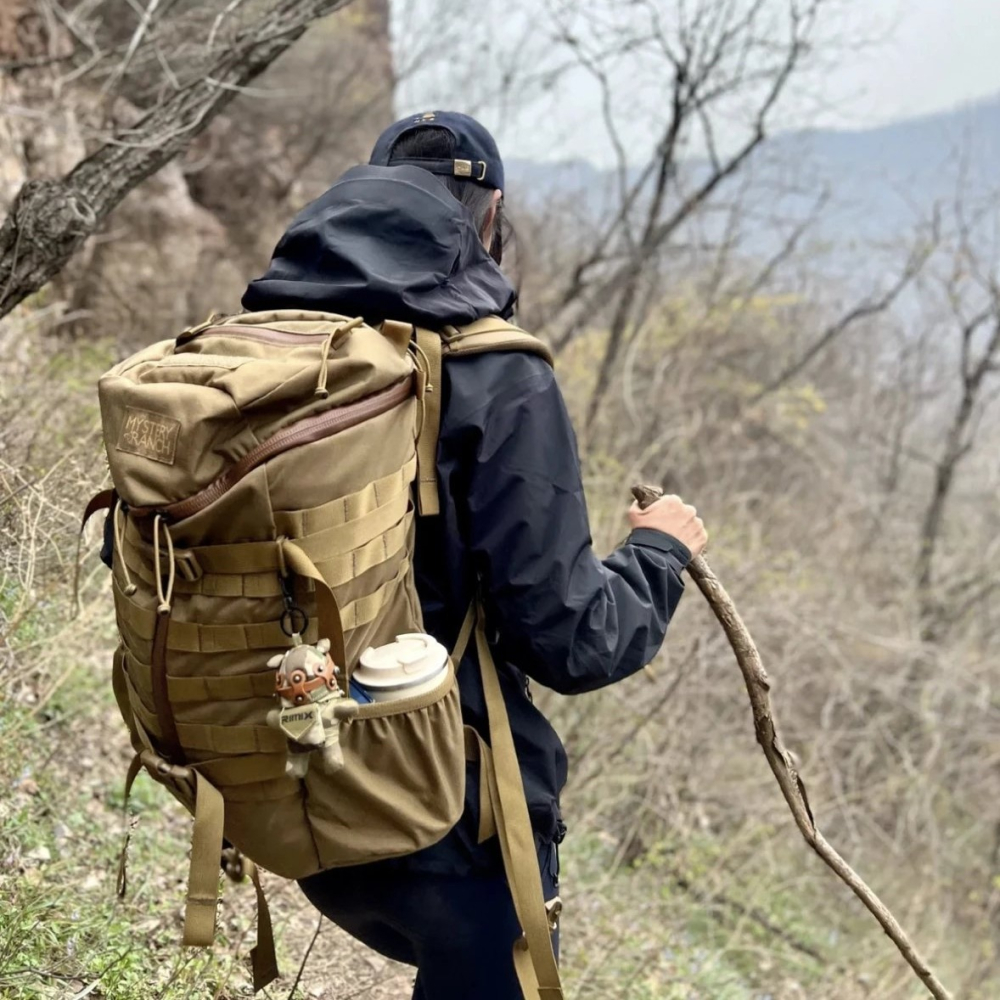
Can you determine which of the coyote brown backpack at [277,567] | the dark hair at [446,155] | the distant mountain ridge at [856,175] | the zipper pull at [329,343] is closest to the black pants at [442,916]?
the coyote brown backpack at [277,567]

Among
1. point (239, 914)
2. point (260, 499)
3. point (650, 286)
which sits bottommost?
point (239, 914)

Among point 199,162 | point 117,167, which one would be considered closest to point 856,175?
point 199,162

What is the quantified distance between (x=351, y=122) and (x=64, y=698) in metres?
10.1

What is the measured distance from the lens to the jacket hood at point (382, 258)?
1.42 meters

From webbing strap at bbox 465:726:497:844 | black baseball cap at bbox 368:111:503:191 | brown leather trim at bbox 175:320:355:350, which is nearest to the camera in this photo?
brown leather trim at bbox 175:320:355:350

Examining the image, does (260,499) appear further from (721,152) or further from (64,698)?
(721,152)

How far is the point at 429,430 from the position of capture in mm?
1427

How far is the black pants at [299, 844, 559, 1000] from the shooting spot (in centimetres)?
154

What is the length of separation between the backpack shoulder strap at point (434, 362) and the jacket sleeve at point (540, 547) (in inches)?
2.2

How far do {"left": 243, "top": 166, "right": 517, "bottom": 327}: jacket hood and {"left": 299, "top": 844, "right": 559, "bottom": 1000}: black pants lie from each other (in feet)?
2.84

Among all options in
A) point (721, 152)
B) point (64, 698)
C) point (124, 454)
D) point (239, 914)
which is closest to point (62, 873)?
point (239, 914)

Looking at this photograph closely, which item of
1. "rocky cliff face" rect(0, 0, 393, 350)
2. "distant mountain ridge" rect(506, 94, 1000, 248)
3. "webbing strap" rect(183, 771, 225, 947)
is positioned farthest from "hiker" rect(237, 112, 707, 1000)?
"distant mountain ridge" rect(506, 94, 1000, 248)

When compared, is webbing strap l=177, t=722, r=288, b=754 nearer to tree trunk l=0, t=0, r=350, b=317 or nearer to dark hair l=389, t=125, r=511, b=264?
dark hair l=389, t=125, r=511, b=264

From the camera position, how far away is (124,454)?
4.22 ft
